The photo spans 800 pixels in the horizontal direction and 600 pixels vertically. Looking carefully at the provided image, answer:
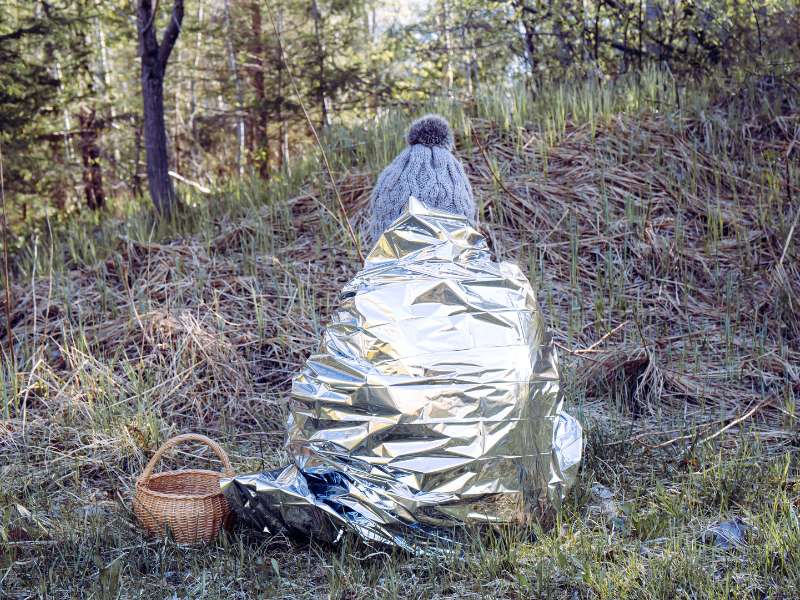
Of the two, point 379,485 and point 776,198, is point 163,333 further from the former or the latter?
point 776,198

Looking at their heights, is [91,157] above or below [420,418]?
above

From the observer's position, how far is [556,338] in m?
4.50

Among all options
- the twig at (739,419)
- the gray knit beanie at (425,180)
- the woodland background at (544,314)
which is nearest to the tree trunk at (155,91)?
the woodland background at (544,314)

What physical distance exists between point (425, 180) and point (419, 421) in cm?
122

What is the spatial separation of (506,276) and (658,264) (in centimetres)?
274

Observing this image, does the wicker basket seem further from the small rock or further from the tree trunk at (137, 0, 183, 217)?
the tree trunk at (137, 0, 183, 217)

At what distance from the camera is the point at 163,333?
441cm

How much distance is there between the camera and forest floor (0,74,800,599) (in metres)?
2.39

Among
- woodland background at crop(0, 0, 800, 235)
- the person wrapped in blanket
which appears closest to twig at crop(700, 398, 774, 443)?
the person wrapped in blanket

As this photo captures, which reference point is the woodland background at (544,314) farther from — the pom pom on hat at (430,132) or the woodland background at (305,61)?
the pom pom on hat at (430,132)

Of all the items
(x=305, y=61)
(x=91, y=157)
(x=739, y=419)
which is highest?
(x=305, y=61)

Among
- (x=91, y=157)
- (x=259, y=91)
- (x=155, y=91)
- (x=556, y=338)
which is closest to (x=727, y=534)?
(x=556, y=338)

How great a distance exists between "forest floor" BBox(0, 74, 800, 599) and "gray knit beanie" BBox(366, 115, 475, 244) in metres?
1.14

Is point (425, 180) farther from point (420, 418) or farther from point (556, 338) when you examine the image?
point (556, 338)
